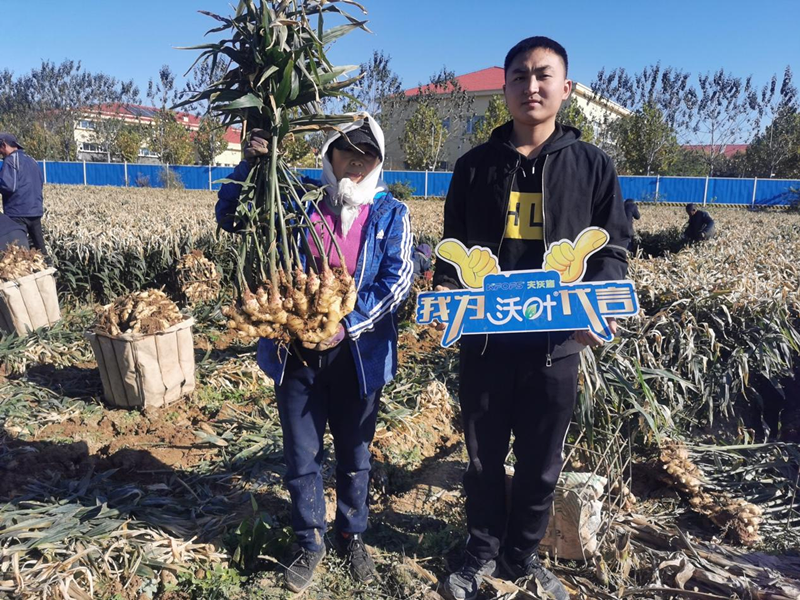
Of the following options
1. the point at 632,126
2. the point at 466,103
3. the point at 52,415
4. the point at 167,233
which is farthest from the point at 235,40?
the point at 466,103

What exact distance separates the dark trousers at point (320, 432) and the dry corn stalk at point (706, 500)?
172 cm

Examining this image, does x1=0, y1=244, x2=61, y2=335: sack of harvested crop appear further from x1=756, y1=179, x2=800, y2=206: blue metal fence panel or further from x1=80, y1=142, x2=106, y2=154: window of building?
x1=80, y1=142, x2=106, y2=154: window of building

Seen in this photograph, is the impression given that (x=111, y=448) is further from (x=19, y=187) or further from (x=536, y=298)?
(x=19, y=187)

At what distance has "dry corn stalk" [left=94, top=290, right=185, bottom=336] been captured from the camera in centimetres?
367

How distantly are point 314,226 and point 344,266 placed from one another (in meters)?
0.23

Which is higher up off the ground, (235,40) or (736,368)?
(235,40)

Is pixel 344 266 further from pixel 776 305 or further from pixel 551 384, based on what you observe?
pixel 776 305

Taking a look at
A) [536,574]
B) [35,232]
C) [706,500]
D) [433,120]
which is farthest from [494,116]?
[536,574]

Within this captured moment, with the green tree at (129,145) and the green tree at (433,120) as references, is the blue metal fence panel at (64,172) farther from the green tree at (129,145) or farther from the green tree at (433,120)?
the green tree at (433,120)

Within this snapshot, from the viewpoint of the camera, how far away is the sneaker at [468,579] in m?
2.31

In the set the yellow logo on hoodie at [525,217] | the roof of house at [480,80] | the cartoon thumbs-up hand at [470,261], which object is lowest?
the cartoon thumbs-up hand at [470,261]

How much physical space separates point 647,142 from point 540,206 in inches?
1278

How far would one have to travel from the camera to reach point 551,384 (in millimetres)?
2064

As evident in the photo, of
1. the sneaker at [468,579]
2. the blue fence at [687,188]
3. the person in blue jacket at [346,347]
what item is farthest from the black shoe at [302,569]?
the blue fence at [687,188]
